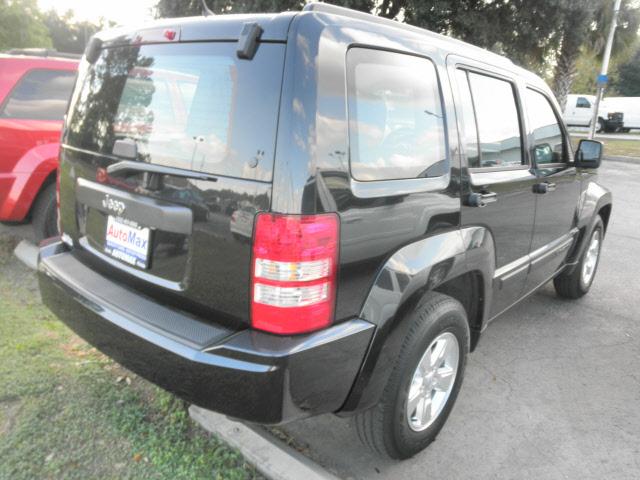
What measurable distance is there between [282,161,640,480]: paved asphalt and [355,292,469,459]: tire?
6.1 inches

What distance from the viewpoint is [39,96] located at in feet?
15.1

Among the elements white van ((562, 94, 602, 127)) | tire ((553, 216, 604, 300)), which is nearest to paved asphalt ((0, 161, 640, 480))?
tire ((553, 216, 604, 300))

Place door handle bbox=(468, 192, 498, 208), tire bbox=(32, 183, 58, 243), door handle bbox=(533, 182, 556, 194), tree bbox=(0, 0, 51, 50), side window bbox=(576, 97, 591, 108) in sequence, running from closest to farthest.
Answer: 1. door handle bbox=(468, 192, 498, 208)
2. door handle bbox=(533, 182, 556, 194)
3. tire bbox=(32, 183, 58, 243)
4. side window bbox=(576, 97, 591, 108)
5. tree bbox=(0, 0, 51, 50)

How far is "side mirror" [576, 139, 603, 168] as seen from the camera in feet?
12.1

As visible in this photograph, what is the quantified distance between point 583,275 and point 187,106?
379 cm

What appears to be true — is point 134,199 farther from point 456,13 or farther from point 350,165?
point 456,13

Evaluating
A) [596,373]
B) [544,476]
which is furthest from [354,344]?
[596,373]

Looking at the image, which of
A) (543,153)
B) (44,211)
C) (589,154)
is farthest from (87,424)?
(589,154)

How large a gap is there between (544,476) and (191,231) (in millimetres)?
1940

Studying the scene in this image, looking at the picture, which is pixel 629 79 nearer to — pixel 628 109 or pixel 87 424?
pixel 628 109

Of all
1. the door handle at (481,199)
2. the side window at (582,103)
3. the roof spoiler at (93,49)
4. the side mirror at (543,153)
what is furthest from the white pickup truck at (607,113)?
the roof spoiler at (93,49)

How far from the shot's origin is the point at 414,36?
224 centimetres

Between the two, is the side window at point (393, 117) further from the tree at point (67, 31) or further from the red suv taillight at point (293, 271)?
the tree at point (67, 31)

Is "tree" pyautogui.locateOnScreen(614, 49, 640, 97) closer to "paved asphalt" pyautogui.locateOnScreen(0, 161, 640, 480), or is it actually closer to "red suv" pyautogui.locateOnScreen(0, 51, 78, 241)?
"paved asphalt" pyautogui.locateOnScreen(0, 161, 640, 480)
